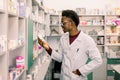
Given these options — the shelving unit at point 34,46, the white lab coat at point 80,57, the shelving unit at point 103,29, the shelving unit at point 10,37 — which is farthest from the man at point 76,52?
the shelving unit at point 103,29

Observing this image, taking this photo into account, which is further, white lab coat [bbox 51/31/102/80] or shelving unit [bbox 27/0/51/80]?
shelving unit [bbox 27/0/51/80]

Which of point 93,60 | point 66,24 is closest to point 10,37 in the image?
point 66,24

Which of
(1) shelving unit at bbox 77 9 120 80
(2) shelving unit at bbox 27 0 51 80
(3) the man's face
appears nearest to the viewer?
(3) the man's face

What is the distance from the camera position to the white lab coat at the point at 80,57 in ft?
8.98

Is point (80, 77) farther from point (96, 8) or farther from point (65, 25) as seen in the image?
point (96, 8)

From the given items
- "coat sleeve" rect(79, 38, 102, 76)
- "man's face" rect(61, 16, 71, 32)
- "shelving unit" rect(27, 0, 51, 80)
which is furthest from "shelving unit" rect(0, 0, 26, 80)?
"coat sleeve" rect(79, 38, 102, 76)

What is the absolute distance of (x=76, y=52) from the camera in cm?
283

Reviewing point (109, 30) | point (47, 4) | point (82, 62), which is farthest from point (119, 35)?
point (82, 62)

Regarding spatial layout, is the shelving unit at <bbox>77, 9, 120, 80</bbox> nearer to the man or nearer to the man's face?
the man

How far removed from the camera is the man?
2736 millimetres

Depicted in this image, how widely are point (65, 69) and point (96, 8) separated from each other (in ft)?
18.6

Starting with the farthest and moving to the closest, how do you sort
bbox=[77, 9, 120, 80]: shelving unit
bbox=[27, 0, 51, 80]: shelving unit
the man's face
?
bbox=[77, 9, 120, 80]: shelving unit → bbox=[27, 0, 51, 80]: shelving unit → the man's face

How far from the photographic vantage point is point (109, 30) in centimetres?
803

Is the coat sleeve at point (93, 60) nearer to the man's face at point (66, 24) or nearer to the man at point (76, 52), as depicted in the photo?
the man at point (76, 52)
